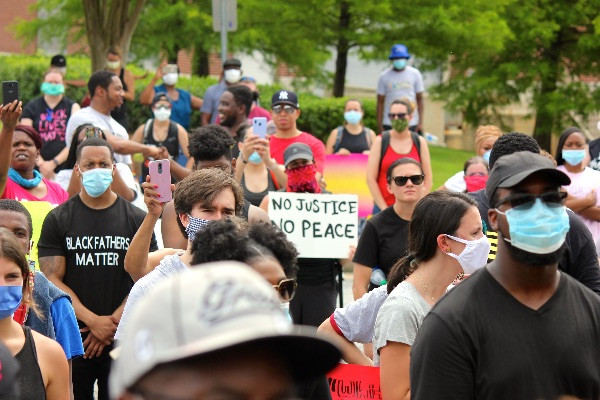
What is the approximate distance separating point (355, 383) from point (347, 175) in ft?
26.7

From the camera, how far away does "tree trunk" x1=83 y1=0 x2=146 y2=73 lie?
20.8 metres

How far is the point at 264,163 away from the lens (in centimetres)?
950

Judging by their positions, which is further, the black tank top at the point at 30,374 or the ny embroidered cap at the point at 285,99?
the ny embroidered cap at the point at 285,99

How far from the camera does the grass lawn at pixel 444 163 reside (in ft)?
67.7

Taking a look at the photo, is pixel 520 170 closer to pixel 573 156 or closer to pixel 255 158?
pixel 255 158

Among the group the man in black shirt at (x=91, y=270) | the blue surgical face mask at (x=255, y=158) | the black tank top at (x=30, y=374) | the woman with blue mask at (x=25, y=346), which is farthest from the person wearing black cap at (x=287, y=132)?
the black tank top at (x=30, y=374)

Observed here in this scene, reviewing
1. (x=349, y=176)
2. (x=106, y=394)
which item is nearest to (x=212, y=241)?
(x=106, y=394)

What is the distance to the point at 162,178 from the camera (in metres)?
6.38

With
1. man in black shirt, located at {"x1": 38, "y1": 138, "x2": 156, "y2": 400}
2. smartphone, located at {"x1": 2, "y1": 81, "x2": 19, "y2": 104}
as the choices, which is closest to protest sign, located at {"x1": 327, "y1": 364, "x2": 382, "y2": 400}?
man in black shirt, located at {"x1": 38, "y1": 138, "x2": 156, "y2": 400}

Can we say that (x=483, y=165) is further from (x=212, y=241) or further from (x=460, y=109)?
(x=460, y=109)

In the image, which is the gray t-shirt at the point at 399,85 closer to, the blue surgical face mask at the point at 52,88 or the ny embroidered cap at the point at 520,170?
the blue surgical face mask at the point at 52,88

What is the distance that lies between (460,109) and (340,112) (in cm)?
467

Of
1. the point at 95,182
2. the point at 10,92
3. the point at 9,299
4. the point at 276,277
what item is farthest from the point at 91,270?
the point at 276,277

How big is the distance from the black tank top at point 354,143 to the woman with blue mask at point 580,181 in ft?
13.2
